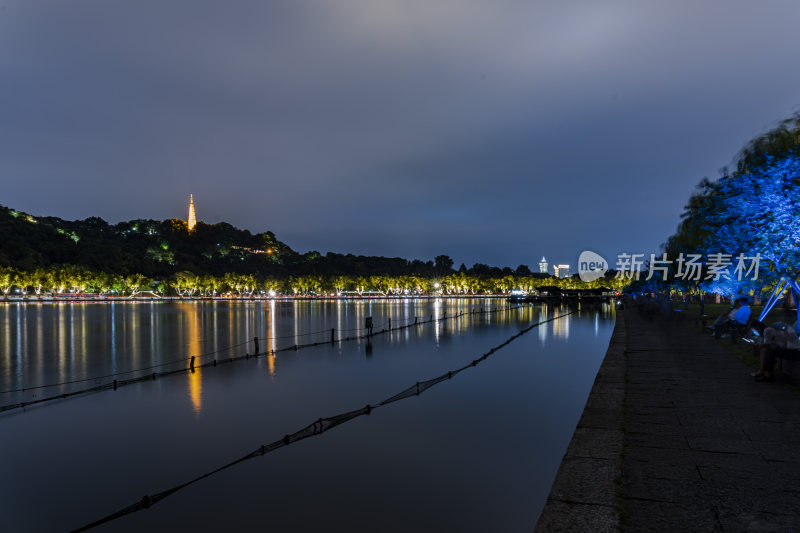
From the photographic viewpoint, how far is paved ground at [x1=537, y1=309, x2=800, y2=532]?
206 inches

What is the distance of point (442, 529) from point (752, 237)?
53.7ft

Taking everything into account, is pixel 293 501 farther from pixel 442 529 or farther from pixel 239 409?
pixel 239 409

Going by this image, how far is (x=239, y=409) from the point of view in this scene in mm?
13750

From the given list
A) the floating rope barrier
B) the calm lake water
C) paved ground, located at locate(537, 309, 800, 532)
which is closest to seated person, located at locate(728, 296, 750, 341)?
the calm lake water

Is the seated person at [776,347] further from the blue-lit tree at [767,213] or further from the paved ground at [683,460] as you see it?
the blue-lit tree at [767,213]

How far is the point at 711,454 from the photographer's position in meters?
6.98

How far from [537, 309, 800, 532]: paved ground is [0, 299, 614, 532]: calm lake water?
1.36 metres

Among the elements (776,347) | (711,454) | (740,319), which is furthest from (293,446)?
(740,319)

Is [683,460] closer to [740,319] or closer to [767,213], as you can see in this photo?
[767,213]

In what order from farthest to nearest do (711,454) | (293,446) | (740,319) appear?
1. (740,319)
2. (293,446)
3. (711,454)

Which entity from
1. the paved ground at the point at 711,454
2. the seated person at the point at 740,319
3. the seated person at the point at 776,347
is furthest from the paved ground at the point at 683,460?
the seated person at the point at 740,319

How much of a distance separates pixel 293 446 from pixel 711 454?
7482 millimetres

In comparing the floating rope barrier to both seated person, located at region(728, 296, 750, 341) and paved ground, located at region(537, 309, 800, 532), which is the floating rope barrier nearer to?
paved ground, located at region(537, 309, 800, 532)

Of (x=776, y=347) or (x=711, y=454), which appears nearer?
(x=711, y=454)
